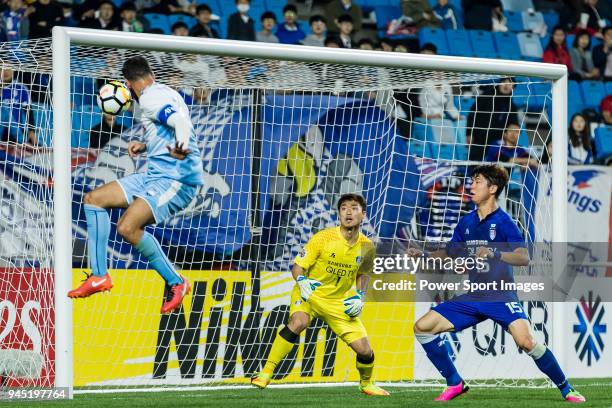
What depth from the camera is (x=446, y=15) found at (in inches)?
645

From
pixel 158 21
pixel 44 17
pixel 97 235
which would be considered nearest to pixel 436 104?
pixel 158 21

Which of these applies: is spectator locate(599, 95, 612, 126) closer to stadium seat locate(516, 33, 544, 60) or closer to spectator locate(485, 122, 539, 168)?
stadium seat locate(516, 33, 544, 60)

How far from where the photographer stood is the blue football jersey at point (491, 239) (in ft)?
28.1

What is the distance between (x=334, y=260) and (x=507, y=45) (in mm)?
7912

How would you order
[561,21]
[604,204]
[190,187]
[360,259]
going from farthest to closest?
[561,21]
[604,204]
[360,259]
[190,187]

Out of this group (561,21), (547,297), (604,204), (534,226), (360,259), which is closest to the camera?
(360,259)

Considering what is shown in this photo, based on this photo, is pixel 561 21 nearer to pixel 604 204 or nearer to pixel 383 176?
pixel 604 204

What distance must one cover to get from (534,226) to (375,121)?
5.99 feet

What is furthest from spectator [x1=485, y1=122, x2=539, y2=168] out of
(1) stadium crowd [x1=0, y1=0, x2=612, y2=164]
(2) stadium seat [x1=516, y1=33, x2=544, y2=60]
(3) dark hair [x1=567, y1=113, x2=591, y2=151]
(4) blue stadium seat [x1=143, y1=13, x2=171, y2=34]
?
(4) blue stadium seat [x1=143, y1=13, x2=171, y2=34]

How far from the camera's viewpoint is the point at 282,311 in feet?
36.1

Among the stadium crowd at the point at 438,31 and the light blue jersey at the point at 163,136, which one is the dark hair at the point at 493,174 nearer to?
the light blue jersey at the point at 163,136

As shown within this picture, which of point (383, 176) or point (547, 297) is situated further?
point (383, 176)

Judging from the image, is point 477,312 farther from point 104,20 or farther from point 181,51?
point 104,20

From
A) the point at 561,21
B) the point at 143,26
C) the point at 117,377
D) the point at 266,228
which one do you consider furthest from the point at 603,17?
the point at 117,377
